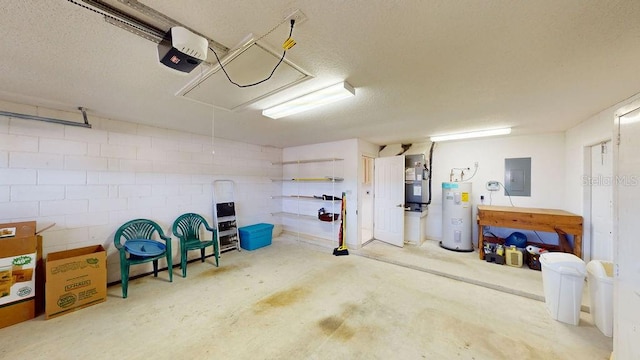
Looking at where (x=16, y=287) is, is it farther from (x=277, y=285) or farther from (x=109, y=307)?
(x=277, y=285)

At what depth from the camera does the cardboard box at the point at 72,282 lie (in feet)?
7.56

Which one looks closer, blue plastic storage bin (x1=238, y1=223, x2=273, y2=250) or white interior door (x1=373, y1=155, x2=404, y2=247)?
blue plastic storage bin (x1=238, y1=223, x2=273, y2=250)

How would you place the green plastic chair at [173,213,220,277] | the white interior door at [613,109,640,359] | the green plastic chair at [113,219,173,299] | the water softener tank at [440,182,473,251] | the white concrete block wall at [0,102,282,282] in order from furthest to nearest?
1. the water softener tank at [440,182,473,251]
2. the green plastic chair at [173,213,220,277]
3. the green plastic chair at [113,219,173,299]
4. the white concrete block wall at [0,102,282,282]
5. the white interior door at [613,109,640,359]

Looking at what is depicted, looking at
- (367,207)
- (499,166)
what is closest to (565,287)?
(499,166)

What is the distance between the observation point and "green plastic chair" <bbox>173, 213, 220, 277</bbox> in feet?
11.6

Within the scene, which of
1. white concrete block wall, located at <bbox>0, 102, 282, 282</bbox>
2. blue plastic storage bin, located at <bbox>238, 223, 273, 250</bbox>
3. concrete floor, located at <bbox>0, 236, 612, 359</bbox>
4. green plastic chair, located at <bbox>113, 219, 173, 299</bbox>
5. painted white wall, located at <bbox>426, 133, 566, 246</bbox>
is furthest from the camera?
blue plastic storage bin, located at <bbox>238, 223, 273, 250</bbox>

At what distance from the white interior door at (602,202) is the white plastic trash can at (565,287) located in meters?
1.23

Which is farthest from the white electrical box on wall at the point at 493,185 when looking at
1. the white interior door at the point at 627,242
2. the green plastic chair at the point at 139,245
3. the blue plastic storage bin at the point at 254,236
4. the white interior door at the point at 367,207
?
the green plastic chair at the point at 139,245

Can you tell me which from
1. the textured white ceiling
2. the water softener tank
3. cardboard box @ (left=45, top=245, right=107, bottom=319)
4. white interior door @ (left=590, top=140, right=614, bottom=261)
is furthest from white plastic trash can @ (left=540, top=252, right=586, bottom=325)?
cardboard box @ (left=45, top=245, right=107, bottom=319)

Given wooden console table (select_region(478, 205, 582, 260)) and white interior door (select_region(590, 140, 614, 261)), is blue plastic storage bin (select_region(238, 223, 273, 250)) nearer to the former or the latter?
wooden console table (select_region(478, 205, 582, 260))

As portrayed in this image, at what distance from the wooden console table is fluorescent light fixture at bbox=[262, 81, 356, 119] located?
355 cm

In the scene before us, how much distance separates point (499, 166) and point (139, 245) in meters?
6.42

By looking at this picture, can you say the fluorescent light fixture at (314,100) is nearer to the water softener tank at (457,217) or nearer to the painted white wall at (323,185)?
the painted white wall at (323,185)

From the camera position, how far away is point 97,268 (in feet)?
8.44
